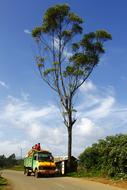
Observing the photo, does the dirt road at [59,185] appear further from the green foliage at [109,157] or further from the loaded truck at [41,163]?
the loaded truck at [41,163]

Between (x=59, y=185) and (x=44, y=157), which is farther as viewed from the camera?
(x=44, y=157)

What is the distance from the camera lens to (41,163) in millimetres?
41812

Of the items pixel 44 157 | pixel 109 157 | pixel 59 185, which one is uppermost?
pixel 44 157

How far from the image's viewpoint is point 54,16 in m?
46.6

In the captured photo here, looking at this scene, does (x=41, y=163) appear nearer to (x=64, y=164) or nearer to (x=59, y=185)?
(x=64, y=164)

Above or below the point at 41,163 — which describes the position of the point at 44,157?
above

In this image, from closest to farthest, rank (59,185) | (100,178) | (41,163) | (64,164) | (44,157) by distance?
1. (59,185)
2. (100,178)
3. (41,163)
4. (44,157)
5. (64,164)

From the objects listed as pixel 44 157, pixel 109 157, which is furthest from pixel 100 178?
pixel 44 157

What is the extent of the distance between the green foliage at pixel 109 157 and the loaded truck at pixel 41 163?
3679 mm

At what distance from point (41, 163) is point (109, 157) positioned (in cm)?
777

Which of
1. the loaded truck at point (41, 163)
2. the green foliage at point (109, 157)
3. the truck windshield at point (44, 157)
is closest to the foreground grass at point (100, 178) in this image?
the green foliage at point (109, 157)

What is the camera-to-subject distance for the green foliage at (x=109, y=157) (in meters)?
34.3

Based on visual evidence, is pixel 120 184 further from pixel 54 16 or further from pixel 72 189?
pixel 54 16

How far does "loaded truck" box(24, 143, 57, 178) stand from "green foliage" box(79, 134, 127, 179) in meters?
Result: 3.68
